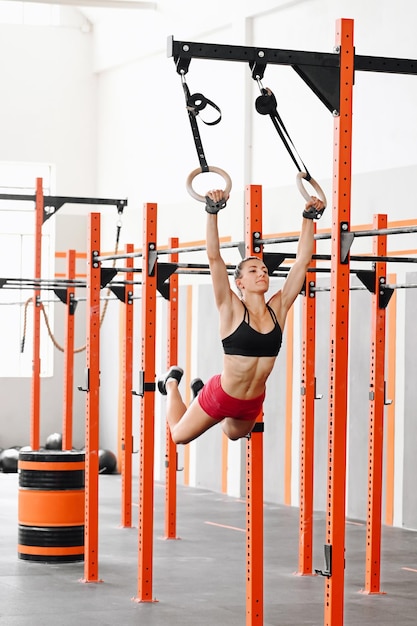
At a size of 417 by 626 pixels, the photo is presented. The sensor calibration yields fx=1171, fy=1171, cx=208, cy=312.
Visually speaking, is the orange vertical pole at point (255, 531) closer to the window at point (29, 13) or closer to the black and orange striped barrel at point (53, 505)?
the black and orange striped barrel at point (53, 505)

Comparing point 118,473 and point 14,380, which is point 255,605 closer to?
point 118,473

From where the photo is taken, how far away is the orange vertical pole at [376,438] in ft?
28.8

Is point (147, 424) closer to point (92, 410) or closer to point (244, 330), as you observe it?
point (92, 410)

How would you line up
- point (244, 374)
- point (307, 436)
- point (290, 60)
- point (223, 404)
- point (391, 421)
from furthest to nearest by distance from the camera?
point (391, 421)
point (307, 436)
point (223, 404)
point (244, 374)
point (290, 60)

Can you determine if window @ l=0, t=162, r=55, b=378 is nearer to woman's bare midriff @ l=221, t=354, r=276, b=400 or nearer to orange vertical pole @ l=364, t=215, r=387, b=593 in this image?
orange vertical pole @ l=364, t=215, r=387, b=593

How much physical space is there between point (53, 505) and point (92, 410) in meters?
1.03

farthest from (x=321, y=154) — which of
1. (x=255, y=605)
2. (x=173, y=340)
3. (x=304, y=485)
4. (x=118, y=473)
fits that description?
(x=255, y=605)

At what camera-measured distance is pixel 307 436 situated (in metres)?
9.62

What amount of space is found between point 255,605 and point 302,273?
6.50 ft

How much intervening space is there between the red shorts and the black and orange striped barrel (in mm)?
3375

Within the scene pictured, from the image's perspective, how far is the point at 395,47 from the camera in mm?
12422

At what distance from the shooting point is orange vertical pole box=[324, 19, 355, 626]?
20.0 feet

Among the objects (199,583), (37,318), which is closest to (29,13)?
(37,318)

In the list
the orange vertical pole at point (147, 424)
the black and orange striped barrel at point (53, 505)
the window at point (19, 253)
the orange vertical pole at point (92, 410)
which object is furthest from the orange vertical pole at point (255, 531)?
the window at point (19, 253)
